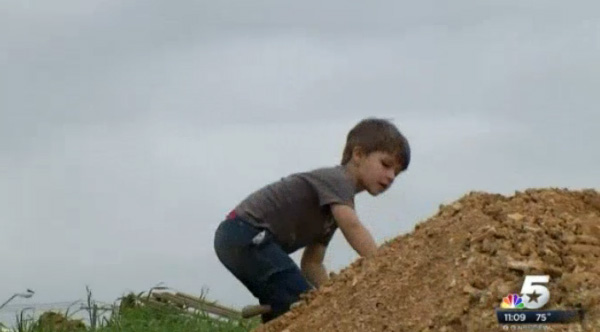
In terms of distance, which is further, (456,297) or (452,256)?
(452,256)

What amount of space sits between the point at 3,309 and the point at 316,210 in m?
2.20

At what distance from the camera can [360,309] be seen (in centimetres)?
566

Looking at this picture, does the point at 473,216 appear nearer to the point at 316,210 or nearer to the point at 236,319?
the point at 316,210

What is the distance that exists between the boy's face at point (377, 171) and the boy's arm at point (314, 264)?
0.51 metres

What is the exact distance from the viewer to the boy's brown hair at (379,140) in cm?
733

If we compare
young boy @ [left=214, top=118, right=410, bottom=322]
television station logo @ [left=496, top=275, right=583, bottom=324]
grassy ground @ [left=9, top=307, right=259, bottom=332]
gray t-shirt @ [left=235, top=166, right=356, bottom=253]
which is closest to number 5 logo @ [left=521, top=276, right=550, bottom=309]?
television station logo @ [left=496, top=275, right=583, bottom=324]

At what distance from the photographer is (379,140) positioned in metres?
7.35

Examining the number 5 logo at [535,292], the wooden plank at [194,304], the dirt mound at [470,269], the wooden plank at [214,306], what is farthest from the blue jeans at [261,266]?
the number 5 logo at [535,292]

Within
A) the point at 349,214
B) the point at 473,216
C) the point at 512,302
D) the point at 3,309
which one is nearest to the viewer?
the point at 512,302

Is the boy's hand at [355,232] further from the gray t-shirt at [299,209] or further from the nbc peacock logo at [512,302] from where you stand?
the nbc peacock logo at [512,302]

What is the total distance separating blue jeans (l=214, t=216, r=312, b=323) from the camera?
715cm

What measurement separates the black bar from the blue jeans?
7.76ft

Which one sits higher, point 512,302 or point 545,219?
point 545,219

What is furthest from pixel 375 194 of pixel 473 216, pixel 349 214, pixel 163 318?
pixel 163 318
